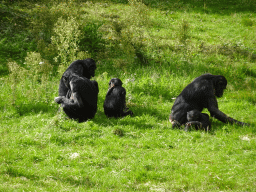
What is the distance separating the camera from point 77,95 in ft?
24.8

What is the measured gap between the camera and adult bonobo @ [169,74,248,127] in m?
→ 7.20

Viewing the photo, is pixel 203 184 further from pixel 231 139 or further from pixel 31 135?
pixel 31 135

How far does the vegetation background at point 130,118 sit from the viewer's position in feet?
17.0

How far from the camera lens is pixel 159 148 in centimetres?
641

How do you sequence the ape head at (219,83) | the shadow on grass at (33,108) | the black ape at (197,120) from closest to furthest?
1. the black ape at (197,120)
2. the ape head at (219,83)
3. the shadow on grass at (33,108)

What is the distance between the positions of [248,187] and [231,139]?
6.09 ft

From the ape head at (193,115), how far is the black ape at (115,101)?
→ 1.96 metres

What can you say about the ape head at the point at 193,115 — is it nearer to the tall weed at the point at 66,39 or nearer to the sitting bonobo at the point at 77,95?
the sitting bonobo at the point at 77,95

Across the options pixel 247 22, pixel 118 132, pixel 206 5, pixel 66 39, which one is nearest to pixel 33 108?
pixel 66 39

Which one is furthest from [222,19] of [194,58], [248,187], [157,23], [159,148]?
[248,187]

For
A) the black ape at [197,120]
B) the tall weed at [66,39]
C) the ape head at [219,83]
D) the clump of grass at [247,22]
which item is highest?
the clump of grass at [247,22]

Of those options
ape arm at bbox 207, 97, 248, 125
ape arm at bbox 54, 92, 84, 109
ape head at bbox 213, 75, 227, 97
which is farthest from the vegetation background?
ape head at bbox 213, 75, 227, 97

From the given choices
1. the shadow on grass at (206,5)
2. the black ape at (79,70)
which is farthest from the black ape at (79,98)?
the shadow on grass at (206,5)

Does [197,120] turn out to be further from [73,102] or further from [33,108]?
[33,108]
